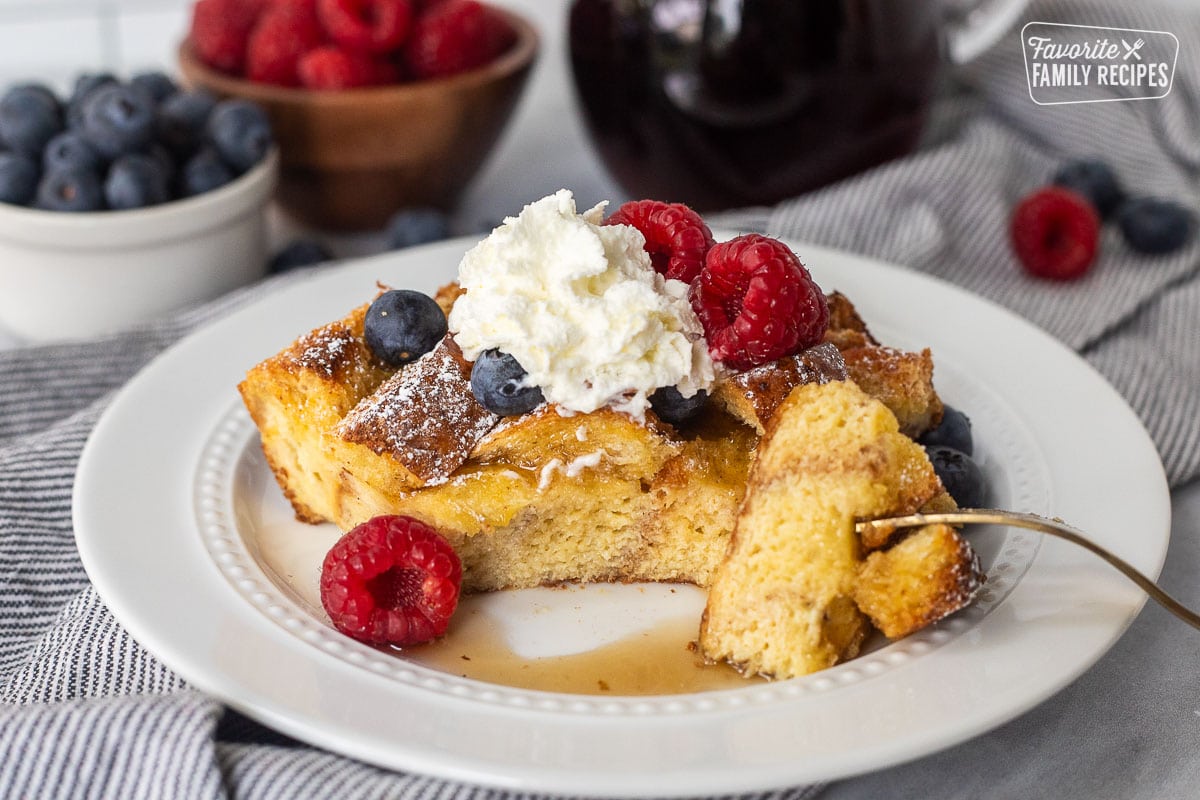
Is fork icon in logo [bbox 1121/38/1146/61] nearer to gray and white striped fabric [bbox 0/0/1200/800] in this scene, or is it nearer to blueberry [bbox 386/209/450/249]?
gray and white striped fabric [bbox 0/0/1200/800]

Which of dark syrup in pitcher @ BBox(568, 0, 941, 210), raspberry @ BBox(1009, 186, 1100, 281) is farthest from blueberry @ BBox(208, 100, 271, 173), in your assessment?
raspberry @ BBox(1009, 186, 1100, 281)

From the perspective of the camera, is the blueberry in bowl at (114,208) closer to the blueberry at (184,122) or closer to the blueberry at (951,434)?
the blueberry at (184,122)

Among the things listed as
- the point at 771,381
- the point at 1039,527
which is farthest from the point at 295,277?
the point at 1039,527

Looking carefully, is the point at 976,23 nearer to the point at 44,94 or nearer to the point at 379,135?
the point at 379,135

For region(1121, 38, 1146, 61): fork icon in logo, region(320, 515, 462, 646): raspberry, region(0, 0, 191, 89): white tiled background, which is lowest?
region(0, 0, 191, 89): white tiled background

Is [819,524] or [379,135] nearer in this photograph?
[819,524]

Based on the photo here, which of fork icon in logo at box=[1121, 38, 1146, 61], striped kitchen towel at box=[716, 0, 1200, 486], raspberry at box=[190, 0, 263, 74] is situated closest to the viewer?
striped kitchen towel at box=[716, 0, 1200, 486]

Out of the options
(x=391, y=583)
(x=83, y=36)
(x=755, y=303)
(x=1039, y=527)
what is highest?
(x=755, y=303)
